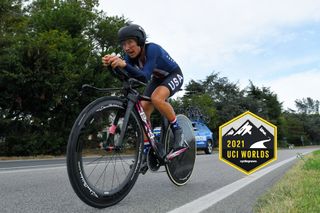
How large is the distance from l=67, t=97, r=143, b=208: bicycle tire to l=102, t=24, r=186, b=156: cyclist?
340mm

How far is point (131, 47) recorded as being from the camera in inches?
173

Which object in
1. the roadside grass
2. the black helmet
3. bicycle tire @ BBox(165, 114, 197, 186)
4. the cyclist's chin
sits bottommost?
the roadside grass

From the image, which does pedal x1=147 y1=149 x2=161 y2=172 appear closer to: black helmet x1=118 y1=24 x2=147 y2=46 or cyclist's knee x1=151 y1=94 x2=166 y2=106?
cyclist's knee x1=151 y1=94 x2=166 y2=106

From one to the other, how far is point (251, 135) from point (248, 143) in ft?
0.41

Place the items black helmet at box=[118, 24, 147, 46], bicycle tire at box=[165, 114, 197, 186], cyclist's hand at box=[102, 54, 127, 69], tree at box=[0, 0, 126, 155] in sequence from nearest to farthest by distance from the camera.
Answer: cyclist's hand at box=[102, 54, 127, 69], black helmet at box=[118, 24, 147, 46], bicycle tire at box=[165, 114, 197, 186], tree at box=[0, 0, 126, 155]

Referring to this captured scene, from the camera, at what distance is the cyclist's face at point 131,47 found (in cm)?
438

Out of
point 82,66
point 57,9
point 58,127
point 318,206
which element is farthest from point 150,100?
point 57,9

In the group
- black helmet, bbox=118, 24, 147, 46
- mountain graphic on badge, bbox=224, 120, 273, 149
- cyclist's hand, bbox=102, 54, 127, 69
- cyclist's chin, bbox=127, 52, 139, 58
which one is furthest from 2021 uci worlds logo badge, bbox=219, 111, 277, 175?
cyclist's hand, bbox=102, 54, 127, 69

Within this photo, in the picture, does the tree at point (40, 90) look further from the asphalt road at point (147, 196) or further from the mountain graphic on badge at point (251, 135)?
the mountain graphic on badge at point (251, 135)

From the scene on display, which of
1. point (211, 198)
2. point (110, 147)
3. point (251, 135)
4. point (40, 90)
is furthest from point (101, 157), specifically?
point (40, 90)

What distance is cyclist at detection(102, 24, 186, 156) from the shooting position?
4129 mm

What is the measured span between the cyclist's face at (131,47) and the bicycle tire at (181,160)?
1275 millimetres

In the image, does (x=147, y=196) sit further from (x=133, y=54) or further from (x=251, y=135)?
(x=251, y=135)

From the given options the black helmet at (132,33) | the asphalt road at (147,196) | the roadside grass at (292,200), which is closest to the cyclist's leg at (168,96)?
the asphalt road at (147,196)
